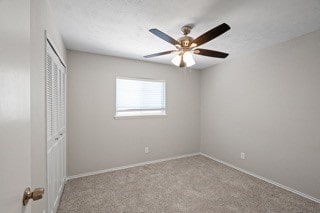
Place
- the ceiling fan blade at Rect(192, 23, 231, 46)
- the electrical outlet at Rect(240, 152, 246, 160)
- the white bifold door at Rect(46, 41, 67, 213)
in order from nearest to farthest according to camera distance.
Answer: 1. the ceiling fan blade at Rect(192, 23, 231, 46)
2. the white bifold door at Rect(46, 41, 67, 213)
3. the electrical outlet at Rect(240, 152, 246, 160)

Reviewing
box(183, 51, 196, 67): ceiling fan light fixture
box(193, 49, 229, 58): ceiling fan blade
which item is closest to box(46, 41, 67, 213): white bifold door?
box(183, 51, 196, 67): ceiling fan light fixture

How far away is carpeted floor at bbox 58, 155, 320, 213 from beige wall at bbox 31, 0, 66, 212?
0.87 m

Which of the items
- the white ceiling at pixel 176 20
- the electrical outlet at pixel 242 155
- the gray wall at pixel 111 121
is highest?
the white ceiling at pixel 176 20

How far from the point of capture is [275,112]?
245 cm

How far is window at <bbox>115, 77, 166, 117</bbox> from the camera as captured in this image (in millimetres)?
3090

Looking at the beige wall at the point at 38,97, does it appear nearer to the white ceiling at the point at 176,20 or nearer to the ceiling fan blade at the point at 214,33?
the white ceiling at the point at 176,20

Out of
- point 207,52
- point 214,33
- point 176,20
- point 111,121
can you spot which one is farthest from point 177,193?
point 176,20

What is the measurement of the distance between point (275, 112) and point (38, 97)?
316cm

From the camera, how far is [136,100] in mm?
3256

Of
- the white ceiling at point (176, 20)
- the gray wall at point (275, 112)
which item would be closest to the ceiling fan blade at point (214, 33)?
the white ceiling at point (176, 20)

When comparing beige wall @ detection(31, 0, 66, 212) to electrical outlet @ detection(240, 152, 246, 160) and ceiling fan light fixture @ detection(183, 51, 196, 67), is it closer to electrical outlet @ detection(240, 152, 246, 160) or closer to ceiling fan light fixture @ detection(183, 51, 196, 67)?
ceiling fan light fixture @ detection(183, 51, 196, 67)

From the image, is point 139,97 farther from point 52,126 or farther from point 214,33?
point 214,33

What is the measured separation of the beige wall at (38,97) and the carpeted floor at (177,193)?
0.87 m

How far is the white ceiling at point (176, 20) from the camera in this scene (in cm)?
150
